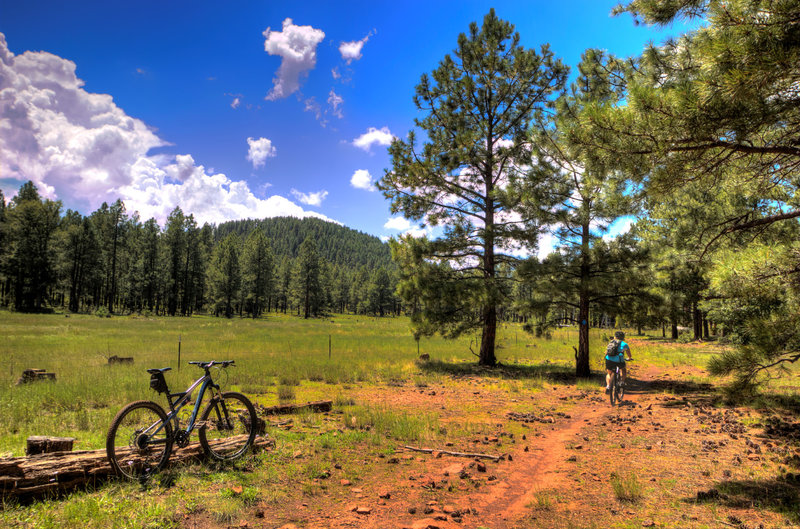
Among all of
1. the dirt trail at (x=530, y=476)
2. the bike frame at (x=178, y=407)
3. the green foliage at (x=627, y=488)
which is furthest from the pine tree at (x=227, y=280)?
the green foliage at (x=627, y=488)

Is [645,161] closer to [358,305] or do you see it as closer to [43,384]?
[43,384]

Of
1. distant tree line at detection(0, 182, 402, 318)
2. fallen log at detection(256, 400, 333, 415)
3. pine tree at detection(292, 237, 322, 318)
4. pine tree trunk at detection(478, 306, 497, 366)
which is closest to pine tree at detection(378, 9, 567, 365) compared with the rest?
pine tree trunk at detection(478, 306, 497, 366)

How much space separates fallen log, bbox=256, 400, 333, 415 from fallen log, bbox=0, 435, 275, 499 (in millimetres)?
3626

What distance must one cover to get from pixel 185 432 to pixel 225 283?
66511 millimetres

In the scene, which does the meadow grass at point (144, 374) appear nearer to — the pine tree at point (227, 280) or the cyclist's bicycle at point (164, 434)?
the cyclist's bicycle at point (164, 434)

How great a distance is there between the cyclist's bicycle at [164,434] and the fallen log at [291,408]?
5.98ft

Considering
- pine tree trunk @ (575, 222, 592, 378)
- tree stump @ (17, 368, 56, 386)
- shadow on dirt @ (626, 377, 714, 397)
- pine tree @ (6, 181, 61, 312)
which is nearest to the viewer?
tree stump @ (17, 368, 56, 386)

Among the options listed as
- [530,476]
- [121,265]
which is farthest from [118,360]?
[121,265]

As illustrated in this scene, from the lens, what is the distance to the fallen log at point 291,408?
26.1ft

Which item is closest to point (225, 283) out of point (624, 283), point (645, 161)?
point (624, 283)

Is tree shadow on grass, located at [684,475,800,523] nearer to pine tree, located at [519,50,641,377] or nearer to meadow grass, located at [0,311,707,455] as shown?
meadow grass, located at [0,311,707,455]

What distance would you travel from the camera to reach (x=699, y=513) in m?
3.98

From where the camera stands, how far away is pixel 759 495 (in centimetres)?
426

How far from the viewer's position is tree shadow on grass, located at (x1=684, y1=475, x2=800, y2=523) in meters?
3.95
